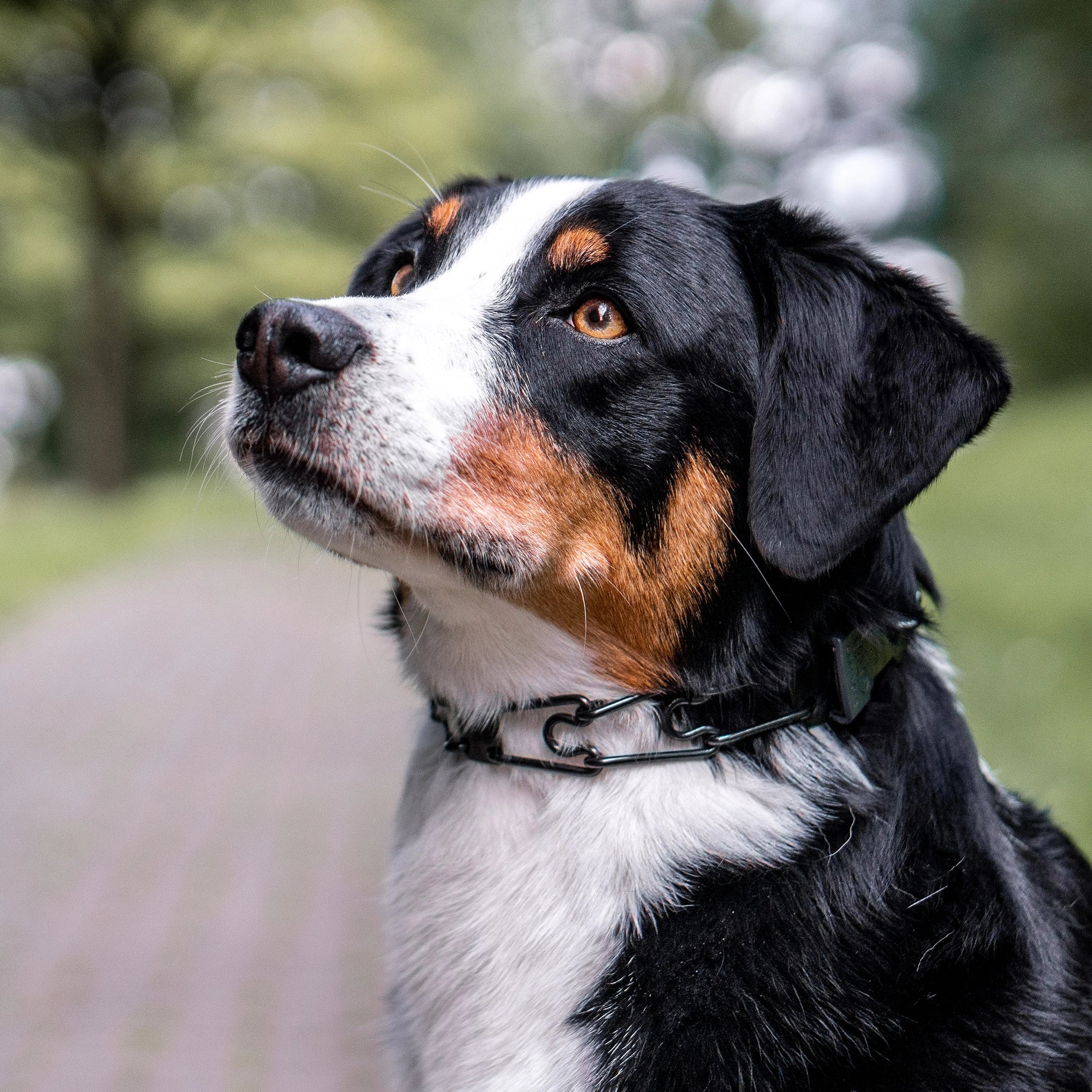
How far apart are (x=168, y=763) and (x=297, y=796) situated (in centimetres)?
96

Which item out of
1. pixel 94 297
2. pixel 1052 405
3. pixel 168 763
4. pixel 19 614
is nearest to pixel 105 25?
pixel 94 297

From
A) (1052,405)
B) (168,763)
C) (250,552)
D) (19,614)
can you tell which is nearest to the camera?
(168,763)

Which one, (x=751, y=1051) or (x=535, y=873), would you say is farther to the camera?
(x=535, y=873)

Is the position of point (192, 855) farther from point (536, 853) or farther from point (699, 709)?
point (699, 709)

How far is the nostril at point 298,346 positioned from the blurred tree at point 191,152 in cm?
1624

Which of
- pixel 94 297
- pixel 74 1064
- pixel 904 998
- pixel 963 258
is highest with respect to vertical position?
pixel 963 258

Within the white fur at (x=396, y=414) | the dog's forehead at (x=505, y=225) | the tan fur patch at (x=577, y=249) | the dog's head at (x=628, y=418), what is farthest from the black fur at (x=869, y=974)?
the dog's forehead at (x=505, y=225)

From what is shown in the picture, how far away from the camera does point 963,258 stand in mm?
29000

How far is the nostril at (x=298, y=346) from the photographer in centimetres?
204

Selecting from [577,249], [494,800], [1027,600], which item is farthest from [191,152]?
[494,800]

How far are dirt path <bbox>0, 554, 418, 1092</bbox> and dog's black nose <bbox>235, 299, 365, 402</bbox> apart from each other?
0.76 meters

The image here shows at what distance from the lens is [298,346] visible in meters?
2.07

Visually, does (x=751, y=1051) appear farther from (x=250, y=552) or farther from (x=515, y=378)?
(x=250, y=552)

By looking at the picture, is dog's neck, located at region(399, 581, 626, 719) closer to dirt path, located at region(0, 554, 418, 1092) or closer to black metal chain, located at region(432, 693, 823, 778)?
black metal chain, located at region(432, 693, 823, 778)
